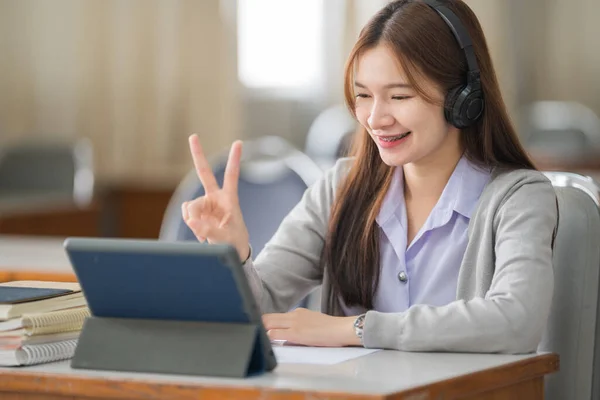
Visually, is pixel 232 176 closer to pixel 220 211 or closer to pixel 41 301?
pixel 220 211

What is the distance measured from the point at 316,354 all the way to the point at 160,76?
15.0ft

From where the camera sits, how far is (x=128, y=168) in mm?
6160

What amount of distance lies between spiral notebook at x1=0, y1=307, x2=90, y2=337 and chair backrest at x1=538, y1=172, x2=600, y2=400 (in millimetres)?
762

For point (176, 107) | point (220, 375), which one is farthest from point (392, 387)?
point (176, 107)

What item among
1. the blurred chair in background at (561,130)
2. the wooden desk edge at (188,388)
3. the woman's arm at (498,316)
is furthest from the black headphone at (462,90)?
the blurred chair in background at (561,130)

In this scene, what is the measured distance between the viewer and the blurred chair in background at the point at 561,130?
624 cm

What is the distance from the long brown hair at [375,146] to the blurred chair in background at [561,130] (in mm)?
3898

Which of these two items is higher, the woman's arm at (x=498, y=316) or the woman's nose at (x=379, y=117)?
the woman's nose at (x=379, y=117)

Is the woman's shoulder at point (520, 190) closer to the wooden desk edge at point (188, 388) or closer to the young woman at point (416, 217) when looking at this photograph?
the young woman at point (416, 217)

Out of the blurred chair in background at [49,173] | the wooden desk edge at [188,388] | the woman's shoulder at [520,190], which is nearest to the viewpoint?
the wooden desk edge at [188,388]

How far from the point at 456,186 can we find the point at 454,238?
0.09m

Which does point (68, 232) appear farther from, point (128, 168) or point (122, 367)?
point (122, 367)

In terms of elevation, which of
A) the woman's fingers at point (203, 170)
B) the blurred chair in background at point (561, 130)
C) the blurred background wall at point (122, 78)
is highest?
the woman's fingers at point (203, 170)

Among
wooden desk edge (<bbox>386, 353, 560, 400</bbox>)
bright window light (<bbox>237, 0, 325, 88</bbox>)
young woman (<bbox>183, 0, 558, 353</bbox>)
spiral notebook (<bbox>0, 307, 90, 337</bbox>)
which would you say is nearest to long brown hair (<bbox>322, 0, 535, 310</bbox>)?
young woman (<bbox>183, 0, 558, 353</bbox>)
